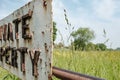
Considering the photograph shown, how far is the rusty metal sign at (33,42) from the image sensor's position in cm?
150

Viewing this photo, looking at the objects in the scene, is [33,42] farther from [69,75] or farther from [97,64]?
[97,64]

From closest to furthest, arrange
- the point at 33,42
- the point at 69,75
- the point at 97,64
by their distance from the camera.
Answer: the point at 69,75 < the point at 33,42 < the point at 97,64

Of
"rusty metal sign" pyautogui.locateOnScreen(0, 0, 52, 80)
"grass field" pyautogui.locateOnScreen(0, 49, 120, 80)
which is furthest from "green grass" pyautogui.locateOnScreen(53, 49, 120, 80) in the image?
"rusty metal sign" pyautogui.locateOnScreen(0, 0, 52, 80)

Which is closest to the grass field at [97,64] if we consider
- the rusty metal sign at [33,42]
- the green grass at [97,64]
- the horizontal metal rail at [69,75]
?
the green grass at [97,64]

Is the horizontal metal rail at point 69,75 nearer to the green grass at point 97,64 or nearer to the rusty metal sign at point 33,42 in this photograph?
the rusty metal sign at point 33,42

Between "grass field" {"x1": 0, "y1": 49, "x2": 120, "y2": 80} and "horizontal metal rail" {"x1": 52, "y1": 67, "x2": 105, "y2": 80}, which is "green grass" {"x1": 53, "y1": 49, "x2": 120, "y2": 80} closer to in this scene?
"grass field" {"x1": 0, "y1": 49, "x2": 120, "y2": 80}

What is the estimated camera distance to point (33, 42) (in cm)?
176

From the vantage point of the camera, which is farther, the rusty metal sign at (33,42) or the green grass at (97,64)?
the green grass at (97,64)

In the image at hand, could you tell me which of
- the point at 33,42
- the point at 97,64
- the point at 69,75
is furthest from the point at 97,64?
the point at 69,75

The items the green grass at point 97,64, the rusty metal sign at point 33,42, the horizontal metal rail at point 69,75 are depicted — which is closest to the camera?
the horizontal metal rail at point 69,75

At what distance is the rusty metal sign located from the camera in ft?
4.92

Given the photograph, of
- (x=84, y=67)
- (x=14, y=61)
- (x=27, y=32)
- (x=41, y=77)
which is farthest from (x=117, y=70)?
(x=41, y=77)

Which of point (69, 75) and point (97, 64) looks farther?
point (97, 64)

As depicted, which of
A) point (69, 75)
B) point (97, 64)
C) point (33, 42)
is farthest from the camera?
point (97, 64)
